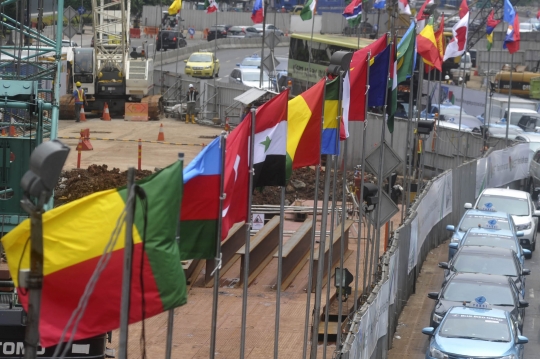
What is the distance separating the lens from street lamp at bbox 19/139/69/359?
23.1 feet

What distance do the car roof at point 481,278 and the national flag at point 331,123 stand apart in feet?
21.0

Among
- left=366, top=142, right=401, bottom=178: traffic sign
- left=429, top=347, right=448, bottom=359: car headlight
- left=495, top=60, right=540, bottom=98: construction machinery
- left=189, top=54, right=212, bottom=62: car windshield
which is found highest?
left=366, top=142, right=401, bottom=178: traffic sign

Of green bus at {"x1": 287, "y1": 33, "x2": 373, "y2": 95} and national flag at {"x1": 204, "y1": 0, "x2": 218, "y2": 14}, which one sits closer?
national flag at {"x1": 204, "y1": 0, "x2": 218, "y2": 14}

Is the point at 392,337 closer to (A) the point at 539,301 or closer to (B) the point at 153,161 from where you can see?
(A) the point at 539,301

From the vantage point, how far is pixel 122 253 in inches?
332

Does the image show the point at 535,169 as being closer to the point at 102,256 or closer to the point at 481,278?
the point at 481,278

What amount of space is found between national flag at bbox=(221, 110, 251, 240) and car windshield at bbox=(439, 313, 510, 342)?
683 cm

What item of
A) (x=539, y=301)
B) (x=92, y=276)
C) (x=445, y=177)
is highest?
(x=92, y=276)

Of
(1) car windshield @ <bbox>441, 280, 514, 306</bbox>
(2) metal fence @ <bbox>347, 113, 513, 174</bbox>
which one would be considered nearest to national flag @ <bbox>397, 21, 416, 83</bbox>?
(1) car windshield @ <bbox>441, 280, 514, 306</bbox>

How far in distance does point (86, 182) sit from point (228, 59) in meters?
49.6

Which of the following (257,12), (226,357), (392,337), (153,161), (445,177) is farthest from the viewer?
(257,12)

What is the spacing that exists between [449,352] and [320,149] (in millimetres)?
4774

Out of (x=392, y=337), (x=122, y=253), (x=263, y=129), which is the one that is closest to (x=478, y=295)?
(x=392, y=337)

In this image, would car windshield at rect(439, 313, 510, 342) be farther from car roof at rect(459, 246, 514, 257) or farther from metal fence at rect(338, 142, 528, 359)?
car roof at rect(459, 246, 514, 257)
